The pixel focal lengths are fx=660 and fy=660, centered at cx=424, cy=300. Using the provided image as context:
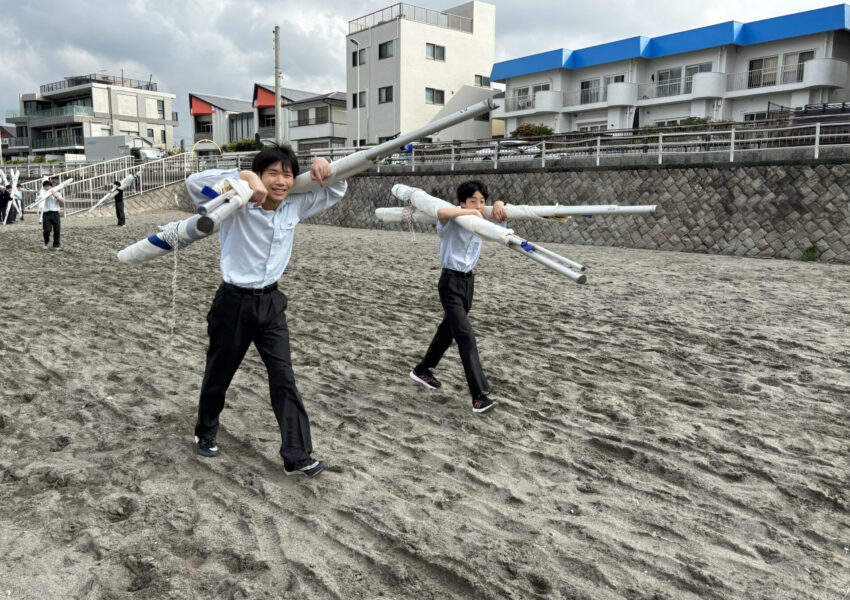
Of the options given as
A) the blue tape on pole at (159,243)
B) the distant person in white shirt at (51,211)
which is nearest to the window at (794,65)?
the distant person in white shirt at (51,211)

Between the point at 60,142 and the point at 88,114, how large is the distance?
4.38m

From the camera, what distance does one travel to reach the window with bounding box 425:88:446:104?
39.4 m

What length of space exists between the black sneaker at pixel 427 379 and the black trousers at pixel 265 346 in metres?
1.83

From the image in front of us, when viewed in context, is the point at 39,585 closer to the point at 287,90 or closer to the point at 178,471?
the point at 178,471

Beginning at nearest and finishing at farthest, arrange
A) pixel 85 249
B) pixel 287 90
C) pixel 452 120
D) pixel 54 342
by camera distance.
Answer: pixel 452 120
pixel 54 342
pixel 85 249
pixel 287 90

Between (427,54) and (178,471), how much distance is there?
38.5 m

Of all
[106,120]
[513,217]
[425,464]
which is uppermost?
[106,120]

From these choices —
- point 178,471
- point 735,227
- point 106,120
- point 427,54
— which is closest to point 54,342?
point 178,471

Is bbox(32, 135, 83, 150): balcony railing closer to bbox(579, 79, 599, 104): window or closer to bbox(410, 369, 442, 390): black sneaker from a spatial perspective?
bbox(579, 79, 599, 104): window

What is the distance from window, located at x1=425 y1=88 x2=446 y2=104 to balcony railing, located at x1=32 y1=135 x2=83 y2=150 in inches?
1512

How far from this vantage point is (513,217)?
191 inches

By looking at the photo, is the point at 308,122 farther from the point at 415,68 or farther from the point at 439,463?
the point at 439,463

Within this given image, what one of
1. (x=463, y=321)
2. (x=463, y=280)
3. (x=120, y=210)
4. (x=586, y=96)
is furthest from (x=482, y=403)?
(x=586, y=96)

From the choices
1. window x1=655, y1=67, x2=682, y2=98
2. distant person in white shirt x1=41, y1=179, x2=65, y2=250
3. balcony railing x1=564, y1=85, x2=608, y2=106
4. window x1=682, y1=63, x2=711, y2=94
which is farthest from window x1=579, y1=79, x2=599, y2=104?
distant person in white shirt x1=41, y1=179, x2=65, y2=250
